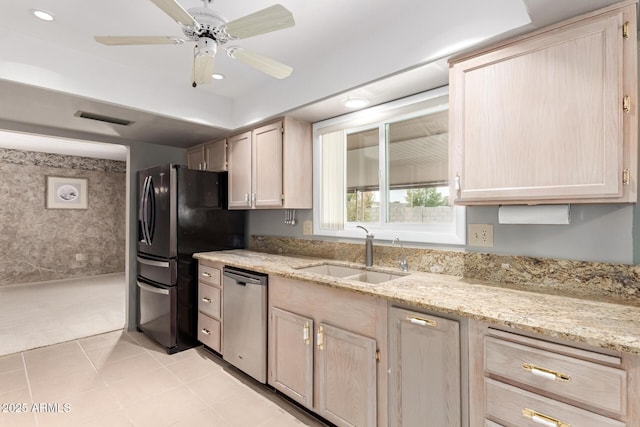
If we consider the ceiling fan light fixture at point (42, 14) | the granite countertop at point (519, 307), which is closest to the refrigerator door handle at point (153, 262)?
the granite countertop at point (519, 307)

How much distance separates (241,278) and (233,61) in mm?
1601

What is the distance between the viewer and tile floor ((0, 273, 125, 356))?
331 cm

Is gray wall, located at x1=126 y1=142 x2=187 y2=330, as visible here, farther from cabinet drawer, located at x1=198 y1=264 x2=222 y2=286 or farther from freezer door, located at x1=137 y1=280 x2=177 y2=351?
cabinet drawer, located at x1=198 y1=264 x2=222 y2=286

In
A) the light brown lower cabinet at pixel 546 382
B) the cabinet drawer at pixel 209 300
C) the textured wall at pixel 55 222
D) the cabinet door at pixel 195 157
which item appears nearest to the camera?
the light brown lower cabinet at pixel 546 382

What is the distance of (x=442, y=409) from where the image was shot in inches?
53.8

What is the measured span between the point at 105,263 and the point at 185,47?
5835mm

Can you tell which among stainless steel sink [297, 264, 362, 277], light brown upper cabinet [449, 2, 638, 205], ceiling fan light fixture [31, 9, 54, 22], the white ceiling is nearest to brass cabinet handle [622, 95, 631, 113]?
light brown upper cabinet [449, 2, 638, 205]

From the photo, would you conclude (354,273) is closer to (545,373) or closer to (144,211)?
(545,373)

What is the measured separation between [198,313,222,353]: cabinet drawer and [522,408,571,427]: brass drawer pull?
2237 mm

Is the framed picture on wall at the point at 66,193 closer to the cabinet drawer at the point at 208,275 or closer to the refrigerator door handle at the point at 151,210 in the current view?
the refrigerator door handle at the point at 151,210

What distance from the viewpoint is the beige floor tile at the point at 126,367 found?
2484mm

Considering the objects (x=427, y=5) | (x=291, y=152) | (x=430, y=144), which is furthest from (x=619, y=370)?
(x=291, y=152)

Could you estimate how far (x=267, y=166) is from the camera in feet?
9.23

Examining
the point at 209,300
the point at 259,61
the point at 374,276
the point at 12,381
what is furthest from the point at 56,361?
the point at 259,61
